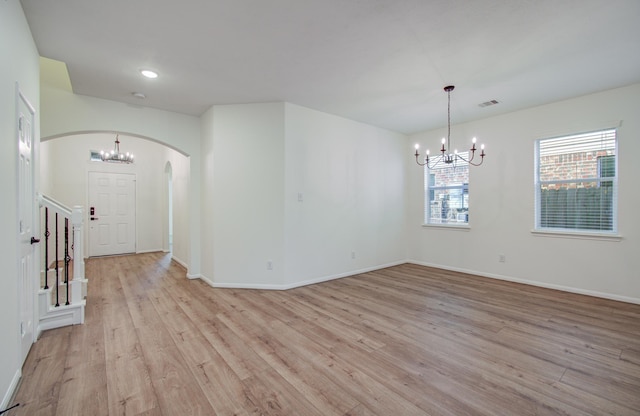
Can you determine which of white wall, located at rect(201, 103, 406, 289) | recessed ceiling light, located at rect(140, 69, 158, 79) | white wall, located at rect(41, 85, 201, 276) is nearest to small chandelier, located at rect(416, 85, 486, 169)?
white wall, located at rect(201, 103, 406, 289)

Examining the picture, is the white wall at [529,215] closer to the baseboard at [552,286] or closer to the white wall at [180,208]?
the baseboard at [552,286]

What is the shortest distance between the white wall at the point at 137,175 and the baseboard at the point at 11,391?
3595 mm

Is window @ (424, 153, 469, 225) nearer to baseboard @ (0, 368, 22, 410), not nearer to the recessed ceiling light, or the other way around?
the recessed ceiling light

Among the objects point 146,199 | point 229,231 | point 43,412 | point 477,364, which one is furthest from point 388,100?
point 146,199

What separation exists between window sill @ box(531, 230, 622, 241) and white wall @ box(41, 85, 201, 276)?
5619 mm

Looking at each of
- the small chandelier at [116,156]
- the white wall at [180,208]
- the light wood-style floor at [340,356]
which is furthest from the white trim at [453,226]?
the small chandelier at [116,156]

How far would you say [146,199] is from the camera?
24.8 ft

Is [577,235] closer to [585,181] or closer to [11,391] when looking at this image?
[585,181]

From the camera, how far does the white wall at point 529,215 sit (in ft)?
12.2

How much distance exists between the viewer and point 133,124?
4.32 meters

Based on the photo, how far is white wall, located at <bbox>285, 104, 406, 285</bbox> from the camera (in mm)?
4375

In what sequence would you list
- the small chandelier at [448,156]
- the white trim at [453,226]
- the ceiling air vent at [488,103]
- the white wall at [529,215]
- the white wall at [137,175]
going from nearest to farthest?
the white wall at [529,215] < the small chandelier at [448,156] < the ceiling air vent at [488,103] < the white trim at [453,226] < the white wall at [137,175]

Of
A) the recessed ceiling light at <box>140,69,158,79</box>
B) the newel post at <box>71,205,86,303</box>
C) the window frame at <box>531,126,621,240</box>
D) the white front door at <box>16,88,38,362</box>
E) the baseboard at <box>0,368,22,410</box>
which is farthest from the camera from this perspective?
the window frame at <box>531,126,621,240</box>

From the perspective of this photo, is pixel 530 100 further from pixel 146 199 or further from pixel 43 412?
pixel 146 199
